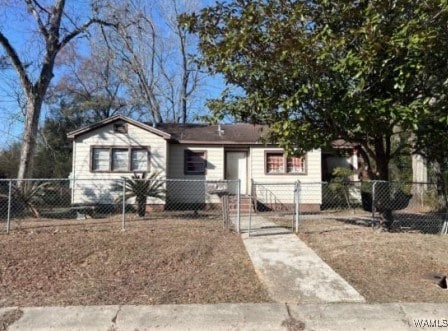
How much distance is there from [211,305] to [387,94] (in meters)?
5.60

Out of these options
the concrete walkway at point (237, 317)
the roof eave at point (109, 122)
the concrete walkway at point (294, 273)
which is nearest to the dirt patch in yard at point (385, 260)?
the concrete walkway at point (294, 273)

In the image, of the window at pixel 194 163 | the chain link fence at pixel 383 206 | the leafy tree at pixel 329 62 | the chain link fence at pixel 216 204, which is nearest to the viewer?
the leafy tree at pixel 329 62

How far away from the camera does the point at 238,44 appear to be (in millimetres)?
8500

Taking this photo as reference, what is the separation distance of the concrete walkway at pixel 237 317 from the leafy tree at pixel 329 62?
362 cm

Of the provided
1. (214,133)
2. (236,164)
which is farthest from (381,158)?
(214,133)

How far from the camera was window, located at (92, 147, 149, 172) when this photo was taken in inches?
693

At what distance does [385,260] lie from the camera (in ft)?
25.6

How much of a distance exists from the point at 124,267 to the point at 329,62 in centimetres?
493

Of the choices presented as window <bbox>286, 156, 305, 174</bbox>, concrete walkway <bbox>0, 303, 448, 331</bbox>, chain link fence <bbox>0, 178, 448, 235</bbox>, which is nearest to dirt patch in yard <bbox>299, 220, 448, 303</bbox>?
concrete walkway <bbox>0, 303, 448, 331</bbox>

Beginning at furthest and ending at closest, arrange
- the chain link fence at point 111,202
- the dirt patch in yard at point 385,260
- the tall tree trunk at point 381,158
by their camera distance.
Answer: the chain link fence at point 111,202 → the tall tree trunk at point 381,158 → the dirt patch in yard at point 385,260

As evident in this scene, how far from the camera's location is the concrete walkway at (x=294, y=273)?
240 inches

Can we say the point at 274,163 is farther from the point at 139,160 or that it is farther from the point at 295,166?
the point at 139,160

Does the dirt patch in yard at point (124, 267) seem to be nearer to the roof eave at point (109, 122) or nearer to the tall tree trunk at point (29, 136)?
the tall tree trunk at point (29, 136)
